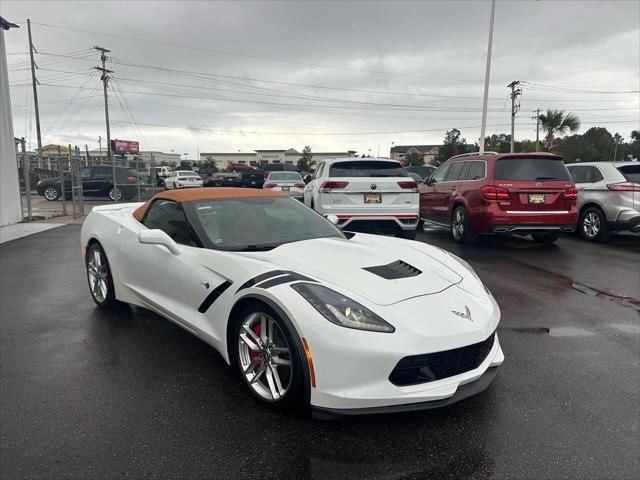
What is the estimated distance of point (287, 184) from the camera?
16844 millimetres

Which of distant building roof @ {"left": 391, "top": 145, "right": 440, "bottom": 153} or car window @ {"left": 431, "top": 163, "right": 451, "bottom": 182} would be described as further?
distant building roof @ {"left": 391, "top": 145, "right": 440, "bottom": 153}

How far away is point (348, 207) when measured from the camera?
26.8ft

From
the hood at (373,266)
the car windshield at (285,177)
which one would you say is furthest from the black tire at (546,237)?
the car windshield at (285,177)

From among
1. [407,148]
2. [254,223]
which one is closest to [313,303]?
[254,223]

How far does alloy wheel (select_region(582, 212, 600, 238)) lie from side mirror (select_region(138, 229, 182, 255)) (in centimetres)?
901

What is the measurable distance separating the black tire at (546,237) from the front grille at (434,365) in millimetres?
7514

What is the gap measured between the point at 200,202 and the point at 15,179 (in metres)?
11.5

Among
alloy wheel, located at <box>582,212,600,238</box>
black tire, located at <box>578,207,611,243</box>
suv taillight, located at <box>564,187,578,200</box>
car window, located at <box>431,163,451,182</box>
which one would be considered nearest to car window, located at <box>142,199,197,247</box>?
suv taillight, located at <box>564,187,578,200</box>

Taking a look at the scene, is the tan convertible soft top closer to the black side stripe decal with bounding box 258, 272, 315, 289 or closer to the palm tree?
the black side stripe decal with bounding box 258, 272, 315, 289

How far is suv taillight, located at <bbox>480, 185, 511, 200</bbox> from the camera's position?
321 inches

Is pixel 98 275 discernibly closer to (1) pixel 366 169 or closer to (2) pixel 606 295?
(1) pixel 366 169

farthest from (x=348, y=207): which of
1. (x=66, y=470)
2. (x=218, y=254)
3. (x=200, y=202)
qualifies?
(x=66, y=470)

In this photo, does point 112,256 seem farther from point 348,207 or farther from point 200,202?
point 348,207

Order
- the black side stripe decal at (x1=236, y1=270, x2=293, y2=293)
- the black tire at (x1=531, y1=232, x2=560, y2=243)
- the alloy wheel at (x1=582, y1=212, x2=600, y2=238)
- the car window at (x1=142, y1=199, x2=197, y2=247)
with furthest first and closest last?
the alloy wheel at (x1=582, y1=212, x2=600, y2=238) → the black tire at (x1=531, y1=232, x2=560, y2=243) → the car window at (x1=142, y1=199, x2=197, y2=247) → the black side stripe decal at (x1=236, y1=270, x2=293, y2=293)
